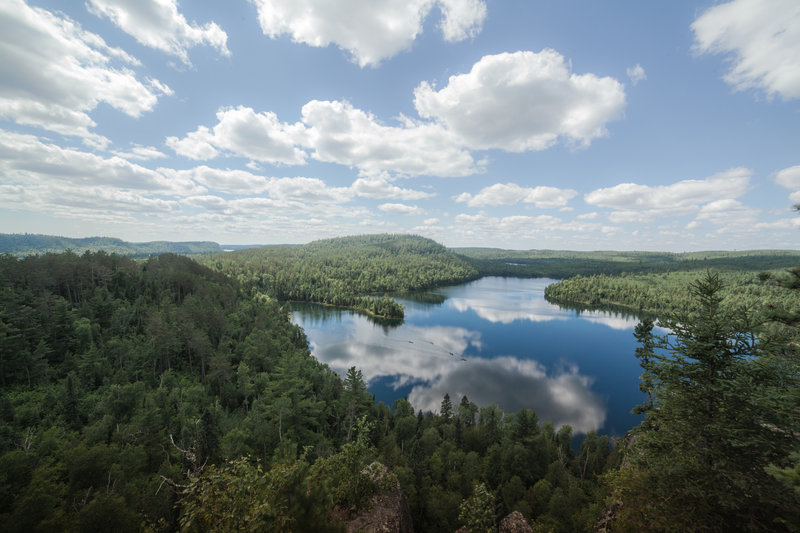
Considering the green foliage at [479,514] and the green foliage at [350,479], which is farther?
the green foliage at [350,479]

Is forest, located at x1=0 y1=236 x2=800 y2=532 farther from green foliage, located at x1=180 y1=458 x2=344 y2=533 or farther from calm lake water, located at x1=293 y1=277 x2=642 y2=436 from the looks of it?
calm lake water, located at x1=293 y1=277 x2=642 y2=436

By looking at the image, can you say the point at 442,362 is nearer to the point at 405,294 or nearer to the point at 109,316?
the point at 109,316

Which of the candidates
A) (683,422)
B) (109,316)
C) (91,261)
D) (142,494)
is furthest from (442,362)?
(91,261)

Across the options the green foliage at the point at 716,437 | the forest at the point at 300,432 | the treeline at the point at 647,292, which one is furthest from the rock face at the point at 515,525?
the treeline at the point at 647,292

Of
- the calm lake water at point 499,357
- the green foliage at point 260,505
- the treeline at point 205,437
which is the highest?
the green foliage at point 260,505

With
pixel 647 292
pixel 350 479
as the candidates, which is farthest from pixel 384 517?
pixel 647 292

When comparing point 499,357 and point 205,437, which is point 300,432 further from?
point 499,357

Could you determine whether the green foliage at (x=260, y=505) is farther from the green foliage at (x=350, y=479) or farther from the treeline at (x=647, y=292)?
the treeline at (x=647, y=292)
